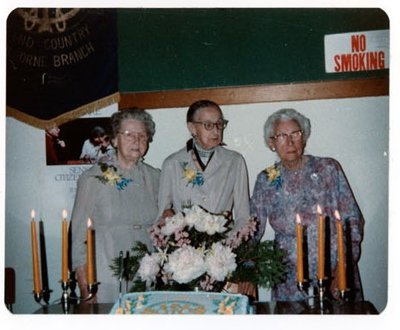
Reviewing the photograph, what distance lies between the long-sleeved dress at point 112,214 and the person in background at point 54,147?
0.11m

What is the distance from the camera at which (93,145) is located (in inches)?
82.1

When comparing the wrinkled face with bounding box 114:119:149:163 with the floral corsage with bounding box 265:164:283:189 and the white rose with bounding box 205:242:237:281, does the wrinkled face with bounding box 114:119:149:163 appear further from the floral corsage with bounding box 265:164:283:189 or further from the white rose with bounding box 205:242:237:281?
the white rose with bounding box 205:242:237:281

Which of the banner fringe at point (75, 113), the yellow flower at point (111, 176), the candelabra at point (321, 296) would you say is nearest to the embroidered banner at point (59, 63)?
the banner fringe at point (75, 113)

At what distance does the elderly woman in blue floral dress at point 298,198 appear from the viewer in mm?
1991

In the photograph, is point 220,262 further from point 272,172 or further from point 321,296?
point 272,172

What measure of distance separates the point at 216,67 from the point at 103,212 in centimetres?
70

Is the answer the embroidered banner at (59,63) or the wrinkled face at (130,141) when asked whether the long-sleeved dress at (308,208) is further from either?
the embroidered banner at (59,63)

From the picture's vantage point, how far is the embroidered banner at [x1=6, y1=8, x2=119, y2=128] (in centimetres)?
188

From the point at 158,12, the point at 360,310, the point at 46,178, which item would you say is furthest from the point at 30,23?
the point at 360,310

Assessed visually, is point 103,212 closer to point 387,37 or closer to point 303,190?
point 303,190

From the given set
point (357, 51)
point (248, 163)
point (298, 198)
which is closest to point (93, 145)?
point (248, 163)

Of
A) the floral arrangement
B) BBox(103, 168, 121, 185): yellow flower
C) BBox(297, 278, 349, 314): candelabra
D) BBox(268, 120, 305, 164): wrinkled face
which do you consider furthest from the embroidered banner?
BBox(297, 278, 349, 314): candelabra

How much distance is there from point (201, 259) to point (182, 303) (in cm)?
12

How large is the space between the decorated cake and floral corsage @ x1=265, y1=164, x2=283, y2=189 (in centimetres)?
79
